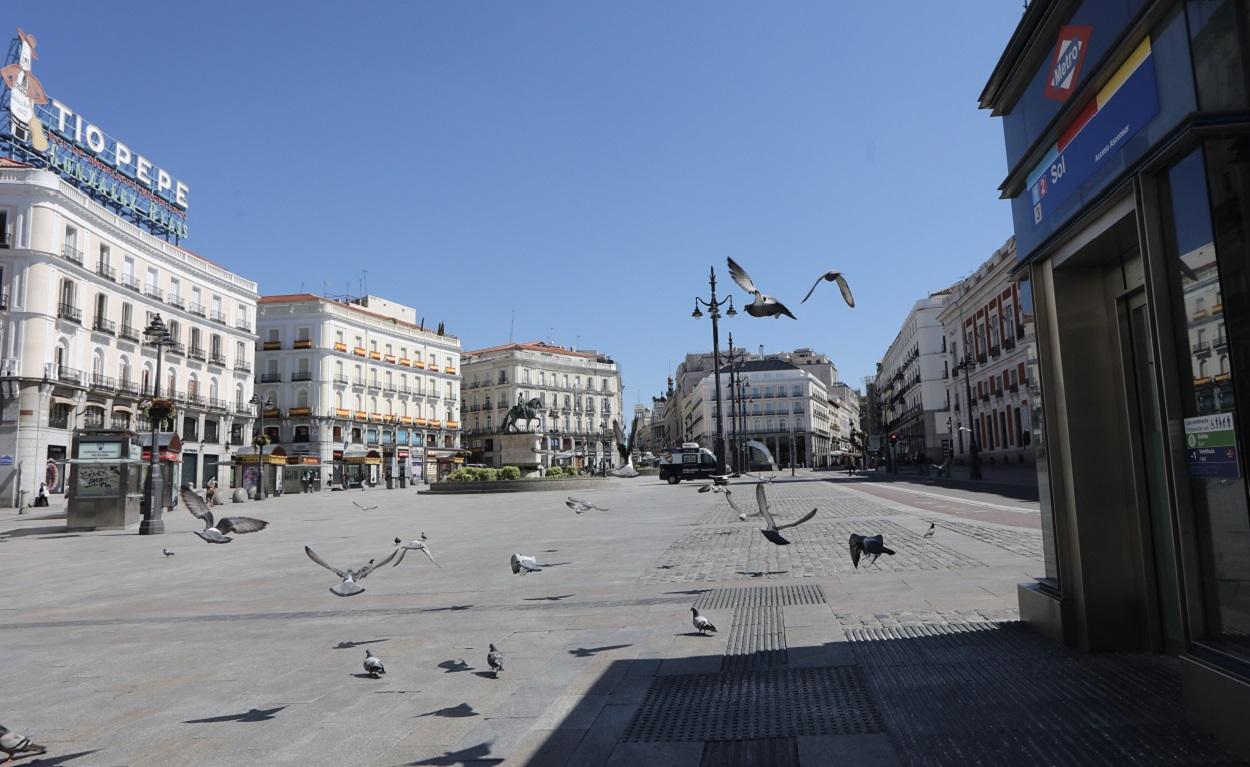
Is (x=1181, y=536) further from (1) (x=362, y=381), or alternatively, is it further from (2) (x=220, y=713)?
(1) (x=362, y=381)

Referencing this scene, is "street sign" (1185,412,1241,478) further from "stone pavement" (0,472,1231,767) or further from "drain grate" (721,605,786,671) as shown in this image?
"drain grate" (721,605,786,671)

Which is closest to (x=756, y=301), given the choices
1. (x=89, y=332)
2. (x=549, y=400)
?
(x=89, y=332)

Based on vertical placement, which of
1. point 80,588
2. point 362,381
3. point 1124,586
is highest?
point 362,381

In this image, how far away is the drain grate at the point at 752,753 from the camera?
335cm

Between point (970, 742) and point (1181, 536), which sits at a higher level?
point (1181, 536)

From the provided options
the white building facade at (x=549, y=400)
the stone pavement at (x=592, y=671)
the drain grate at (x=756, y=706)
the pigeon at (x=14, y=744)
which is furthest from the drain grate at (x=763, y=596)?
the white building facade at (x=549, y=400)

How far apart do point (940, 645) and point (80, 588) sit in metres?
10.9

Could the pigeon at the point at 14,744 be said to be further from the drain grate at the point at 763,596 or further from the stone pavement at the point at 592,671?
the drain grate at the point at 763,596

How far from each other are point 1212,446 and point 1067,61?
8.58 feet

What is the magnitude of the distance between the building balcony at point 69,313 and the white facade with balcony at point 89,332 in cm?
11


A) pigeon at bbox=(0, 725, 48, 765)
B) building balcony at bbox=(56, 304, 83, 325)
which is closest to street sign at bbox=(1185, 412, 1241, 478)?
pigeon at bbox=(0, 725, 48, 765)

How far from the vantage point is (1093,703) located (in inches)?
152

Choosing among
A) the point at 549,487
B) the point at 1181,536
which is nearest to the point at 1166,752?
the point at 1181,536

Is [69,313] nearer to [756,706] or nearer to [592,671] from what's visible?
[592,671]
